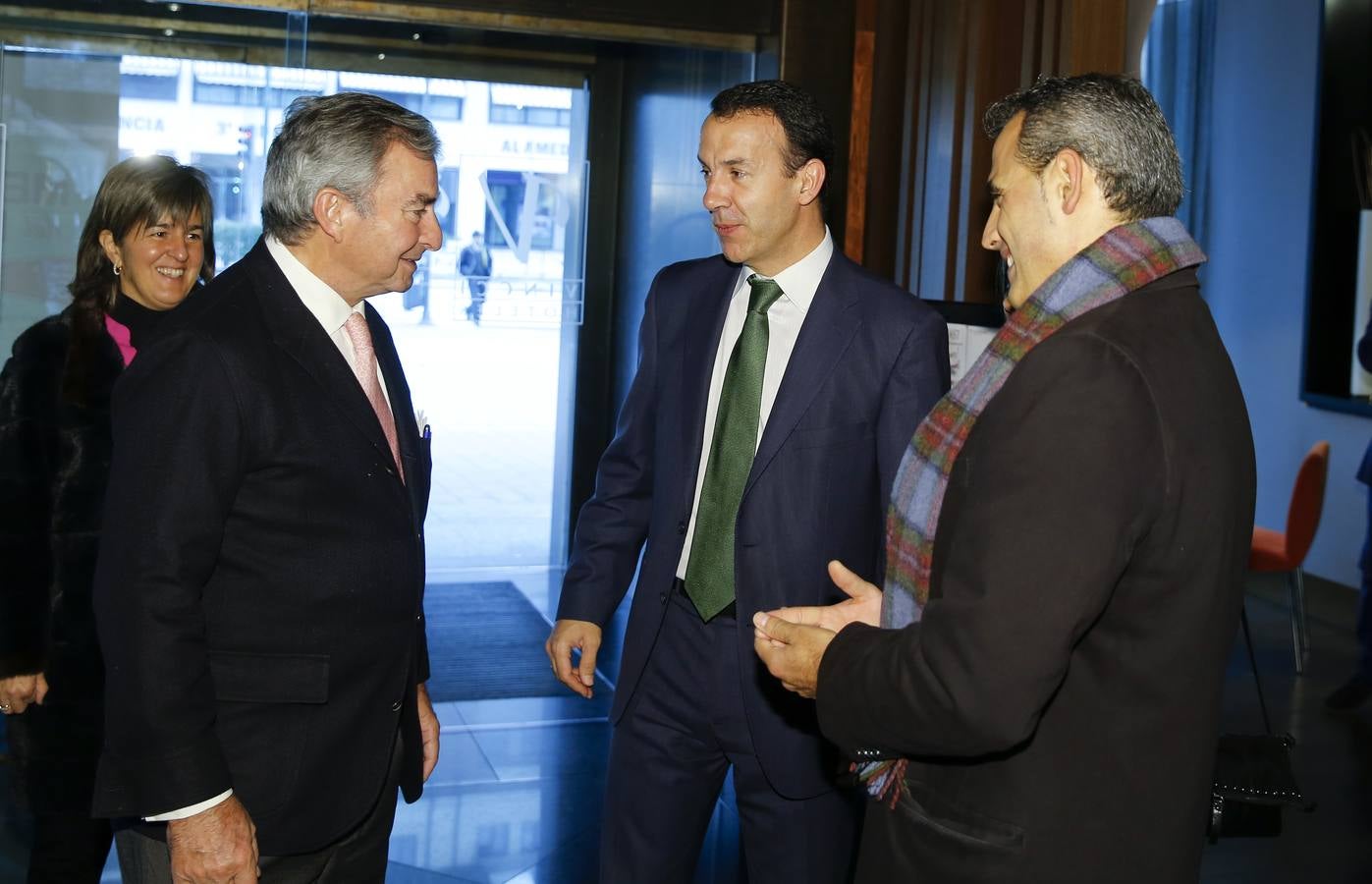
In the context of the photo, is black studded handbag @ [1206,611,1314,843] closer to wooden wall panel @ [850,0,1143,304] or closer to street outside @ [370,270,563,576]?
wooden wall panel @ [850,0,1143,304]

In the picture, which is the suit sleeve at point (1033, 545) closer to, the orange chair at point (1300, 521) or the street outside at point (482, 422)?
the street outside at point (482, 422)

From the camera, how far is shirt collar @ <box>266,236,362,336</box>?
2.07 m

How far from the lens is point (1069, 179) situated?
5.19 feet

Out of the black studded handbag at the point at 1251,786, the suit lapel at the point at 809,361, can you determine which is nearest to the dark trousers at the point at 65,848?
the suit lapel at the point at 809,361

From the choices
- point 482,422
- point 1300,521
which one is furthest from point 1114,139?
point 1300,521

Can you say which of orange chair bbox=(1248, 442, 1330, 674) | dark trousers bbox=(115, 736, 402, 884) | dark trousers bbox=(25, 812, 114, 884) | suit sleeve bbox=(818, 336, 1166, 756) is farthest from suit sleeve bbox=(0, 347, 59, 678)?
orange chair bbox=(1248, 442, 1330, 674)

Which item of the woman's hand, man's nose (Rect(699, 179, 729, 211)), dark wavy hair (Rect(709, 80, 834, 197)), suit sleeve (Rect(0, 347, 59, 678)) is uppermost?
dark wavy hair (Rect(709, 80, 834, 197))

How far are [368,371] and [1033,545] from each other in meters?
1.20

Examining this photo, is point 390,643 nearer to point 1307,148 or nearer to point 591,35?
point 591,35

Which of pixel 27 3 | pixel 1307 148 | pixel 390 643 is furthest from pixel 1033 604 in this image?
pixel 1307 148

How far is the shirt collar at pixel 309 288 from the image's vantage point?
207 cm

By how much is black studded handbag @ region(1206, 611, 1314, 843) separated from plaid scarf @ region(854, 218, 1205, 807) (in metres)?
0.83

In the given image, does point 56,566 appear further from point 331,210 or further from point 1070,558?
point 1070,558

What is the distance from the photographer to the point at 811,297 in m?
2.62
